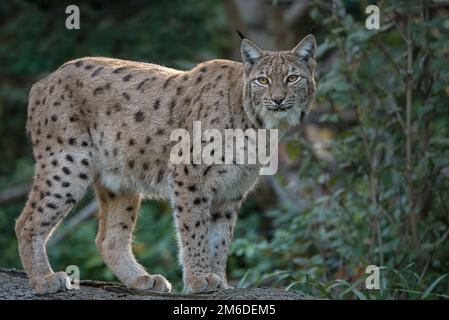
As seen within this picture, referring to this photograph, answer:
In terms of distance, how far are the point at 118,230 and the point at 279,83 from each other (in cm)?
196

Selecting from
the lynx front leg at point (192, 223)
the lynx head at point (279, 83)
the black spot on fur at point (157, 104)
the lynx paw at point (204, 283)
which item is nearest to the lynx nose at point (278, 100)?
the lynx head at point (279, 83)

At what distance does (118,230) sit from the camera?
830 centimetres

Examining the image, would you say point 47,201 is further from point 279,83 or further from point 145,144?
point 279,83

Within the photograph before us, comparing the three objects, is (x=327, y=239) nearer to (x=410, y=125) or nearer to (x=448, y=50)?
(x=410, y=125)

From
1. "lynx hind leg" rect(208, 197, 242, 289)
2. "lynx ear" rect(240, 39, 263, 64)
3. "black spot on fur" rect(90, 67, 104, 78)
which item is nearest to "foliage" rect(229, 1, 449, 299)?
"lynx hind leg" rect(208, 197, 242, 289)

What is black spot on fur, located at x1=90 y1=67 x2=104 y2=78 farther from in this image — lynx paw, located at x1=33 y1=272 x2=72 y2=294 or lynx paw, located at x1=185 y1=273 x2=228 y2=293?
lynx paw, located at x1=185 y1=273 x2=228 y2=293

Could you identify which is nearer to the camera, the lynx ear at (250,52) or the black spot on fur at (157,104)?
the lynx ear at (250,52)

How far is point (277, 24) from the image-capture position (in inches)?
562

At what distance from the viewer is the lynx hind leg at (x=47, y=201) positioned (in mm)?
7629

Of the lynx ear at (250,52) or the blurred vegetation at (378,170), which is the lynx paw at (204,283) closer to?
the blurred vegetation at (378,170)

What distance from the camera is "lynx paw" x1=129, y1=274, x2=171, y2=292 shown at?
7.85 m

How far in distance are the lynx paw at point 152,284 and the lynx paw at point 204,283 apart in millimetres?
363

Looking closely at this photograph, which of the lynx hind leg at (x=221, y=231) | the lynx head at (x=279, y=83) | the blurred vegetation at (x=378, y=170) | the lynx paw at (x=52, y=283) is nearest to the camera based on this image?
the lynx paw at (x=52, y=283)

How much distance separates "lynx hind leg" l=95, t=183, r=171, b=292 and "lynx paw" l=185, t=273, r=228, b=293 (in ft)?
2.41
